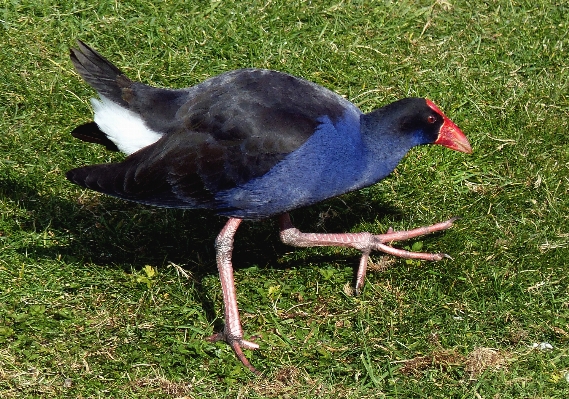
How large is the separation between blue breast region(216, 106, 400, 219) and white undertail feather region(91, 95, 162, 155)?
1.50 feet

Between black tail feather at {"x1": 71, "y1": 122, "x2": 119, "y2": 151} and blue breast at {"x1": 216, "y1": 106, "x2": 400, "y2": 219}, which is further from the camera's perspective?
black tail feather at {"x1": 71, "y1": 122, "x2": 119, "y2": 151}

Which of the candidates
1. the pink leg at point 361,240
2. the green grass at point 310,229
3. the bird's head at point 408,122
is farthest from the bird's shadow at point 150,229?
the bird's head at point 408,122

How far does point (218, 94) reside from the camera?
387 centimetres

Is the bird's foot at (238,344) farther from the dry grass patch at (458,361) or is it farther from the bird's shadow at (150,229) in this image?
the dry grass patch at (458,361)

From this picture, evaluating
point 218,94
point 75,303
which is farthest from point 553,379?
point 75,303

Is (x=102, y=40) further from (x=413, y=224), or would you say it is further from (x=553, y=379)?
(x=553, y=379)

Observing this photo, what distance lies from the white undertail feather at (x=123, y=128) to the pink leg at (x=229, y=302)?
56cm

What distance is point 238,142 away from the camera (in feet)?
12.2

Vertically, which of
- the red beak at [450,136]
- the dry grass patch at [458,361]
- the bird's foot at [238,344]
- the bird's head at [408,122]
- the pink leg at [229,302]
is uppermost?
the bird's head at [408,122]

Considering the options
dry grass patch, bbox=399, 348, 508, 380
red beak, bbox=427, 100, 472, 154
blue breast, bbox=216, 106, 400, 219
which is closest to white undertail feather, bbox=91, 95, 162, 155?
blue breast, bbox=216, 106, 400, 219

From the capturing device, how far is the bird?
3.72 metres

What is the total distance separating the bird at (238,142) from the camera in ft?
12.2

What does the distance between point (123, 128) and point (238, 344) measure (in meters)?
1.16

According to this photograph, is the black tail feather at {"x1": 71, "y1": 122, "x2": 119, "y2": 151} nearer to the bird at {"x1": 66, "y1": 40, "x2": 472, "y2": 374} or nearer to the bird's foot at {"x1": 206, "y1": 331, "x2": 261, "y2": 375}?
the bird at {"x1": 66, "y1": 40, "x2": 472, "y2": 374}
